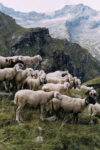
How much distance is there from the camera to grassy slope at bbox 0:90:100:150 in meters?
9.59

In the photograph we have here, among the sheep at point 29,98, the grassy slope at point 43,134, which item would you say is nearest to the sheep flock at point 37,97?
the sheep at point 29,98

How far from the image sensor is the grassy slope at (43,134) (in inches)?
378

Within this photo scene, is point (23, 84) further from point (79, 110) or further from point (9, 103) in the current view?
point (79, 110)

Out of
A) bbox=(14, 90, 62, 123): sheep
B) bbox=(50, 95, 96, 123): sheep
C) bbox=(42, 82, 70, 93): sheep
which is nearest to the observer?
bbox=(14, 90, 62, 123): sheep

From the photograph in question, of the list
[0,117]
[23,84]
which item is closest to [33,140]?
[0,117]

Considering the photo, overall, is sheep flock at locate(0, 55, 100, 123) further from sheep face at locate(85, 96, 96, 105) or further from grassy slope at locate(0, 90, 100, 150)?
grassy slope at locate(0, 90, 100, 150)

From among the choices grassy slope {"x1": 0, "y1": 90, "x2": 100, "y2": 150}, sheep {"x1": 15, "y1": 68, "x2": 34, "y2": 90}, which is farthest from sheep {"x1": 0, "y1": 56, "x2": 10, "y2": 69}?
grassy slope {"x1": 0, "y1": 90, "x2": 100, "y2": 150}

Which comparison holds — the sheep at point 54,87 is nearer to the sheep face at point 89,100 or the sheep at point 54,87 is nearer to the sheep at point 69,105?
the sheep at point 69,105

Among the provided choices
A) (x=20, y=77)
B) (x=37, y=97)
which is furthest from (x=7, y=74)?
(x=37, y=97)

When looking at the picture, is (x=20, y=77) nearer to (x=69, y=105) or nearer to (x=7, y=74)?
(x=7, y=74)

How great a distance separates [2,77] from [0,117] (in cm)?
417

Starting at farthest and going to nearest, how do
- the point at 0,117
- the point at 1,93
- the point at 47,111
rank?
the point at 1,93 → the point at 47,111 → the point at 0,117

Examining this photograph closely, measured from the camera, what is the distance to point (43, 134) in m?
10.7

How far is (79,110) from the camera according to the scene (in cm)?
1320
